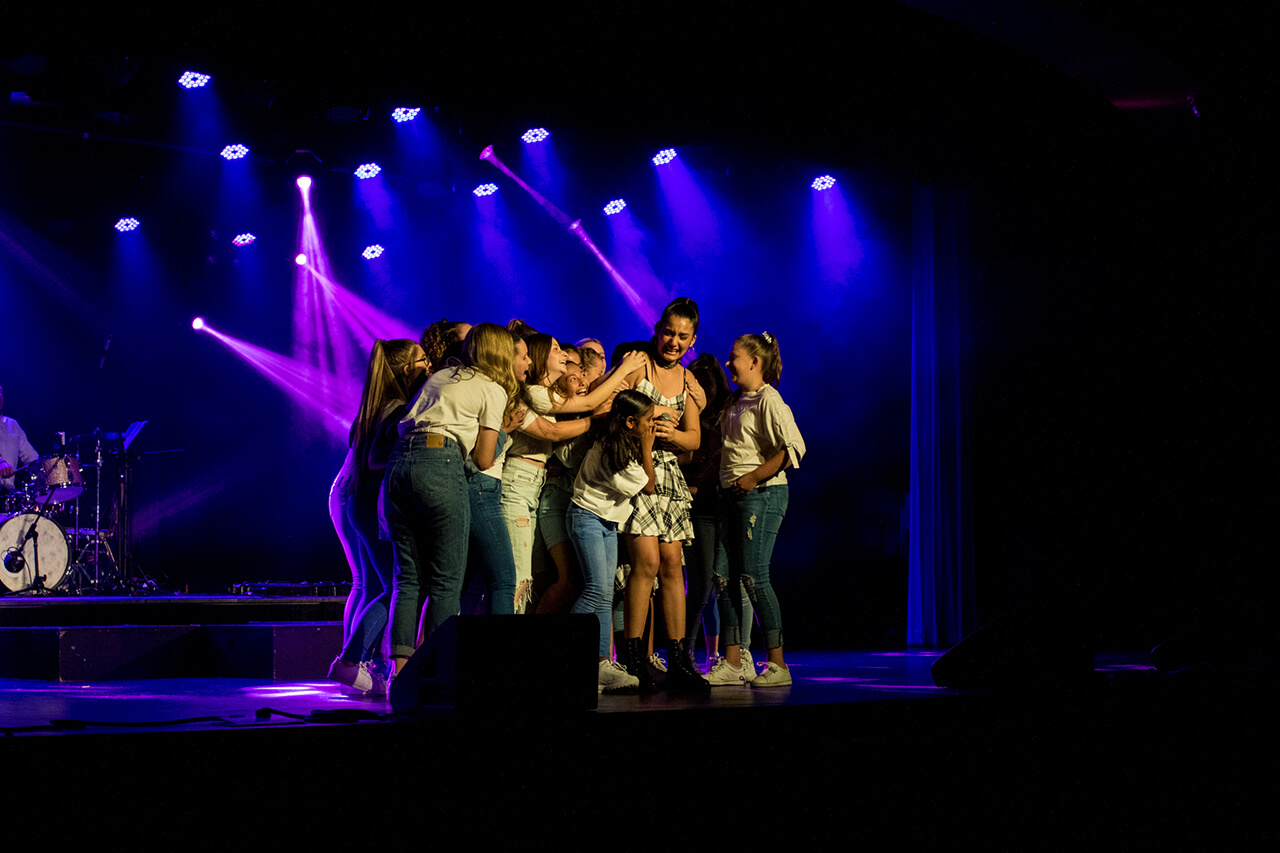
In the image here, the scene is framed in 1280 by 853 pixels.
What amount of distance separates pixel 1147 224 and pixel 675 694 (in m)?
5.81

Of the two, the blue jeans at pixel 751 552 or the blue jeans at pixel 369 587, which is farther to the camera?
the blue jeans at pixel 751 552

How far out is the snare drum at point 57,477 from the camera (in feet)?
28.6

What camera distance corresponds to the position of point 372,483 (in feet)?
14.3

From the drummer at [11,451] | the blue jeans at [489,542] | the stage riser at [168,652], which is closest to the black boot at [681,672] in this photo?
the blue jeans at [489,542]

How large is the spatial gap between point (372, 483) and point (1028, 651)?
2.77 meters

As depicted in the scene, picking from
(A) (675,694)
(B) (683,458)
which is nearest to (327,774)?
(A) (675,694)

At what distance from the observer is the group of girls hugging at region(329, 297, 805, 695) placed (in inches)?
151

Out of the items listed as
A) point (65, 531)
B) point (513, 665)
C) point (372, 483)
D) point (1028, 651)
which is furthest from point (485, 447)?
point (65, 531)

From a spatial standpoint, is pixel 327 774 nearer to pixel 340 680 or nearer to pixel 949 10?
pixel 340 680

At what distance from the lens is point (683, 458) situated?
15.2 feet

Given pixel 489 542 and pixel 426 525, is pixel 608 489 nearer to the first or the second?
pixel 489 542

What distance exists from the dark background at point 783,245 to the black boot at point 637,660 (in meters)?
3.10

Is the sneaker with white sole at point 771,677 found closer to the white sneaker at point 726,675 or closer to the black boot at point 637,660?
the white sneaker at point 726,675

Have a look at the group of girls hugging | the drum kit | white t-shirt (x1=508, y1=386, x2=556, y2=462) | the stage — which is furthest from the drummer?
white t-shirt (x1=508, y1=386, x2=556, y2=462)
